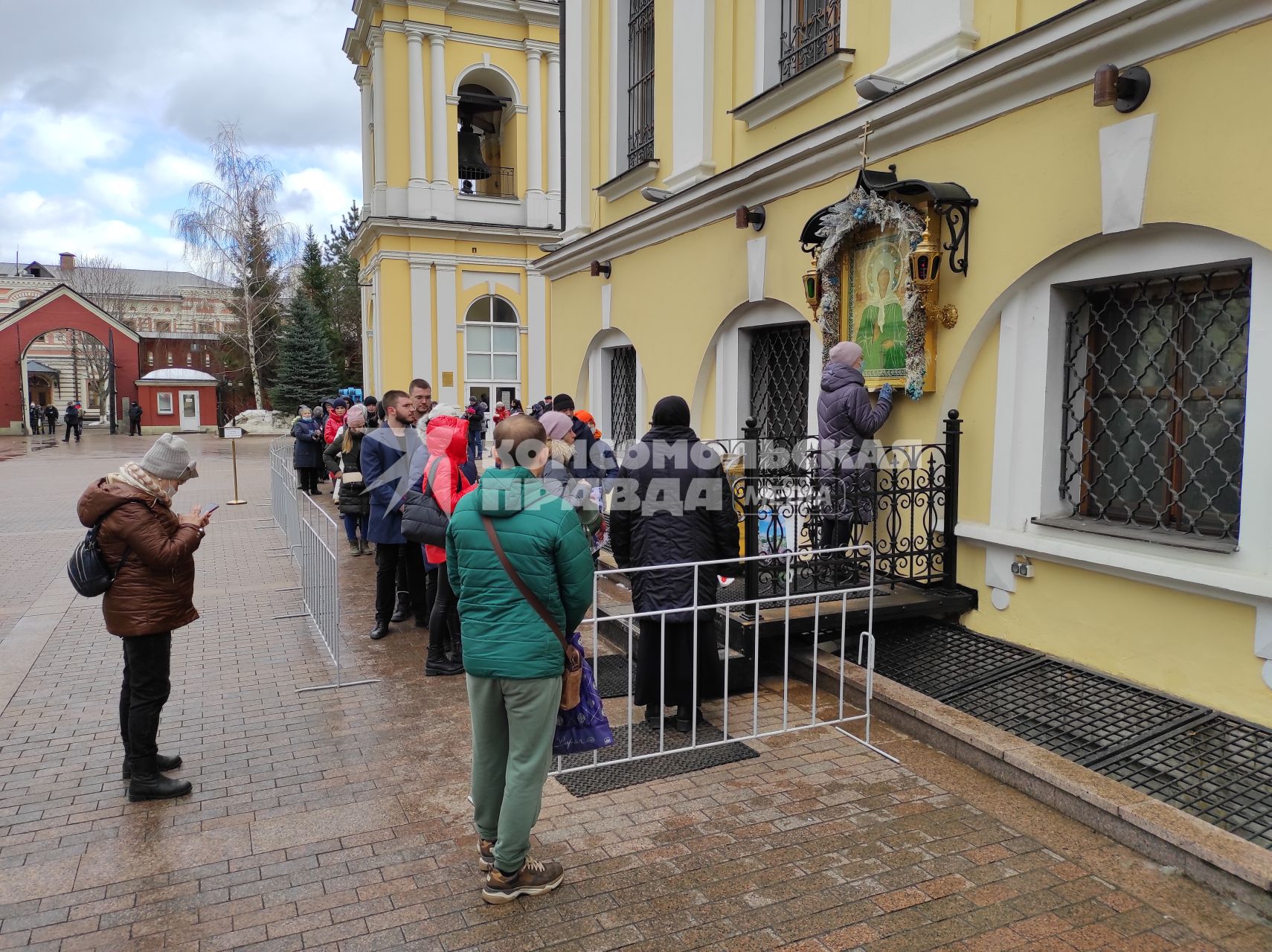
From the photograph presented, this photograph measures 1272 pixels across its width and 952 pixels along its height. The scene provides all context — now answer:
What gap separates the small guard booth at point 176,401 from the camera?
1473 inches

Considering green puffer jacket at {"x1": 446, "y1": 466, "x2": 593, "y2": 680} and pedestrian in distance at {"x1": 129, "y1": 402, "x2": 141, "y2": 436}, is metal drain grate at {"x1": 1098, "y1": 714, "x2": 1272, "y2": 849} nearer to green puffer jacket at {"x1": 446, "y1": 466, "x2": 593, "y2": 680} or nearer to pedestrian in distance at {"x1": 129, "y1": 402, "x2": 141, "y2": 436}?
green puffer jacket at {"x1": 446, "y1": 466, "x2": 593, "y2": 680}

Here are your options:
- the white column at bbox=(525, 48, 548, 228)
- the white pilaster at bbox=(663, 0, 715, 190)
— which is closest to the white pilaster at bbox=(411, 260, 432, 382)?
the white column at bbox=(525, 48, 548, 228)

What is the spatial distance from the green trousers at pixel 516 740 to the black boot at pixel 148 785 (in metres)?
1.80

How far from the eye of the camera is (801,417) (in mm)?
8195

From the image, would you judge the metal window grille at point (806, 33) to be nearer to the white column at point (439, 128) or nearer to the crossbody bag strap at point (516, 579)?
the crossbody bag strap at point (516, 579)

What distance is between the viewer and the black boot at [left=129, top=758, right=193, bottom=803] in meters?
4.16

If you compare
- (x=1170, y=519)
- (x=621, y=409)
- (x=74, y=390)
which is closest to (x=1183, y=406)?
(x=1170, y=519)

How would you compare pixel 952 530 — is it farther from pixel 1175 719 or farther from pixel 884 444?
pixel 1175 719

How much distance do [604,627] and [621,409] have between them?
5.45 meters

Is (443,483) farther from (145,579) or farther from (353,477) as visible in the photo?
(353,477)

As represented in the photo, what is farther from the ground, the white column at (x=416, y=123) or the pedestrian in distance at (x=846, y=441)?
the white column at (x=416, y=123)

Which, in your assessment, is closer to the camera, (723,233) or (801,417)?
(801,417)

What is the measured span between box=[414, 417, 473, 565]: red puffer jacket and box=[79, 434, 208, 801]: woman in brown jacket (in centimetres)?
177

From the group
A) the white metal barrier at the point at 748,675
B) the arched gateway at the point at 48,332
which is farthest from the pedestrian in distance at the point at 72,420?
the white metal barrier at the point at 748,675
